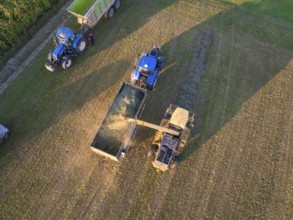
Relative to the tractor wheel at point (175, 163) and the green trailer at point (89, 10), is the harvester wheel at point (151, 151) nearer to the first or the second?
the tractor wheel at point (175, 163)

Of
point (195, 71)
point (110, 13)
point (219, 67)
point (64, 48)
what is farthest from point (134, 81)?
point (110, 13)

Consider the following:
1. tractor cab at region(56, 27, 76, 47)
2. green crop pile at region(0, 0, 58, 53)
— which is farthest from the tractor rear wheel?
green crop pile at region(0, 0, 58, 53)

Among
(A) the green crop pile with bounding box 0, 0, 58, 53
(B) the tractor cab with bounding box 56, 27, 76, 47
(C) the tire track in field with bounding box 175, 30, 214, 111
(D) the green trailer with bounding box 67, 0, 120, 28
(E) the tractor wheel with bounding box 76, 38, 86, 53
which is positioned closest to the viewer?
(C) the tire track in field with bounding box 175, 30, 214, 111

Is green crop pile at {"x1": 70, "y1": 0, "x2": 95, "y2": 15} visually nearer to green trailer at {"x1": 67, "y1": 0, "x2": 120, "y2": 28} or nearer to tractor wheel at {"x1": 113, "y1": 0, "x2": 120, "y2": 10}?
green trailer at {"x1": 67, "y1": 0, "x2": 120, "y2": 28}

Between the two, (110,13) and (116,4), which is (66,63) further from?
(116,4)

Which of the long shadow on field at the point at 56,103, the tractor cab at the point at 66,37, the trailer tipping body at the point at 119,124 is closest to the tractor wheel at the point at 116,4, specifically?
the tractor cab at the point at 66,37

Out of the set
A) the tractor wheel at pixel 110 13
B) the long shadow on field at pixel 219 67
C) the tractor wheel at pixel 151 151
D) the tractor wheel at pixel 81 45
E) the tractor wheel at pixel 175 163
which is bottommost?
the tractor wheel at pixel 175 163

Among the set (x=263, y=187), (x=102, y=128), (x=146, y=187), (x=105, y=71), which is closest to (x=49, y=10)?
(x=105, y=71)
